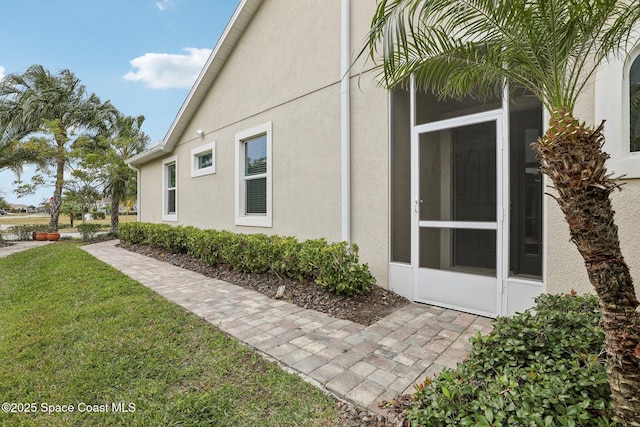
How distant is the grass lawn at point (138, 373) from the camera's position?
220 centimetres

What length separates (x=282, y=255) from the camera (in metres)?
5.46

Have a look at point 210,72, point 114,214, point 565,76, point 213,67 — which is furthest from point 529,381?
point 114,214

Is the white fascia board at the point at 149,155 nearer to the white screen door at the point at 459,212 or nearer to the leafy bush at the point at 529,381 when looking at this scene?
the white screen door at the point at 459,212

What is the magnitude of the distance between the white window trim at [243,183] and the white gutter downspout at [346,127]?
2417mm

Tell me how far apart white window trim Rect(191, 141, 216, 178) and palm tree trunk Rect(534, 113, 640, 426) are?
28.9 feet

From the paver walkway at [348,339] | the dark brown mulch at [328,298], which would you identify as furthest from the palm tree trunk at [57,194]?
the paver walkway at [348,339]

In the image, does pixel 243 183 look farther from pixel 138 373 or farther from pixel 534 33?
pixel 534 33

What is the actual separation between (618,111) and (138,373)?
5.20 m

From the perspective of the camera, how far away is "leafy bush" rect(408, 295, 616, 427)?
1648 mm

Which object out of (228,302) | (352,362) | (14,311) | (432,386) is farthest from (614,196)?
(14,311)

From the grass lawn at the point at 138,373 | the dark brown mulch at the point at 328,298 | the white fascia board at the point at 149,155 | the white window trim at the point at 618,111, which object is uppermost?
the white fascia board at the point at 149,155

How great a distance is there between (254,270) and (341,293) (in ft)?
7.19

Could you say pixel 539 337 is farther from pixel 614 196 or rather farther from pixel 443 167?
pixel 443 167

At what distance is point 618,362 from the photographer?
1.61m
